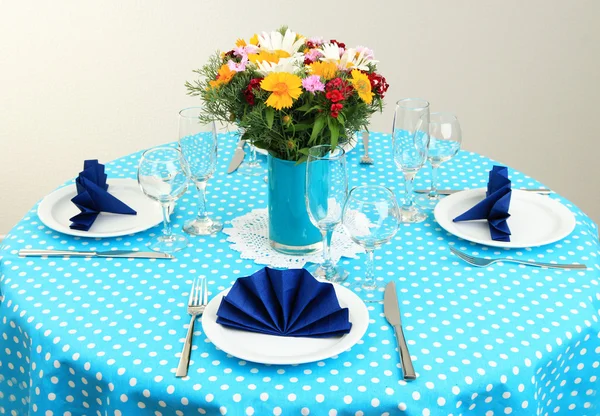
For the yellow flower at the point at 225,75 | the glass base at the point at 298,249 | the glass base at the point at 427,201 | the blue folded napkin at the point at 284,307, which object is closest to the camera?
the blue folded napkin at the point at 284,307

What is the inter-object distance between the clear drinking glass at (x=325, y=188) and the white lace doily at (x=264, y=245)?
3.7 inches

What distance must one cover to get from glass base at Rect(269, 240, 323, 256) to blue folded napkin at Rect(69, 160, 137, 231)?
39 cm

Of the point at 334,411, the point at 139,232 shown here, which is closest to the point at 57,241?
the point at 139,232

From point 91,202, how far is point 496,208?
919mm

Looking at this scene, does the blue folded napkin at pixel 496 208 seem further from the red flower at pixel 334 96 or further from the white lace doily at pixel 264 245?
the red flower at pixel 334 96

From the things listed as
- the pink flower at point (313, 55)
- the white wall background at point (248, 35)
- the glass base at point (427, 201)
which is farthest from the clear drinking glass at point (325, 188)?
the white wall background at point (248, 35)

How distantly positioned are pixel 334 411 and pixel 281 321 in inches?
8.5

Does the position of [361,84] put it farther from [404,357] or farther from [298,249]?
[404,357]

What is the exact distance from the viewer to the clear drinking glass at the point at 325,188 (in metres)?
1.44

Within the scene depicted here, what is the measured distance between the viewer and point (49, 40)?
132 inches

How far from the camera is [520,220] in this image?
1.74 m

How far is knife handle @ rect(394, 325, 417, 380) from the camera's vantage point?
1.19 meters

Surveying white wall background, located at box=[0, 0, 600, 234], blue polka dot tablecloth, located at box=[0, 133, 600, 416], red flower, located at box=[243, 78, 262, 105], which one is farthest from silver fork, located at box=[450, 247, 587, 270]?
white wall background, located at box=[0, 0, 600, 234]

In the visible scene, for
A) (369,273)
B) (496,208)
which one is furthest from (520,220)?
(369,273)
